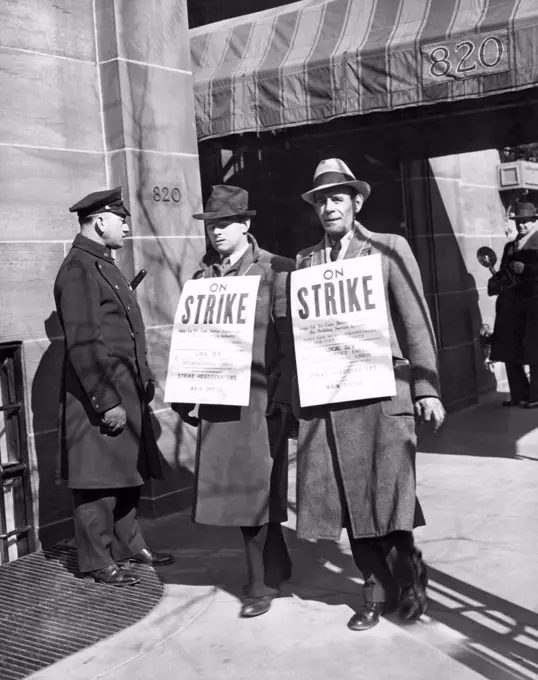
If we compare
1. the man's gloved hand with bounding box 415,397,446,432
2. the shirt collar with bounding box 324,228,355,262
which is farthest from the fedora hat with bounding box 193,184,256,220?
the man's gloved hand with bounding box 415,397,446,432

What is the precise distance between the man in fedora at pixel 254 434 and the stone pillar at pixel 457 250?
5648 mm

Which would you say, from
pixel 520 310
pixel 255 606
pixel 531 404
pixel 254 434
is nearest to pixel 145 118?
pixel 254 434

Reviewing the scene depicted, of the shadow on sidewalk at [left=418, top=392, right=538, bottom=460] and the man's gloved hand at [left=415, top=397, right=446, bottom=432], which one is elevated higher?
the man's gloved hand at [left=415, top=397, right=446, bottom=432]

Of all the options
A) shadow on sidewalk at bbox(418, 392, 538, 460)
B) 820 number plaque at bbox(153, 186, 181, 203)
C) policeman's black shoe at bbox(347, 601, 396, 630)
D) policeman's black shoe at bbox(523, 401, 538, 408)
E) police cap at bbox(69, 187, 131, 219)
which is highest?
820 number plaque at bbox(153, 186, 181, 203)

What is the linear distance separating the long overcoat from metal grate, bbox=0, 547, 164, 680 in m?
0.66

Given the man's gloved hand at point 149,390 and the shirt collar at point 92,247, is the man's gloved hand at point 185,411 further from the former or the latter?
the shirt collar at point 92,247

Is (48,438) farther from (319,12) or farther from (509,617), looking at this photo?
(319,12)

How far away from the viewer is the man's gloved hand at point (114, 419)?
16.4 feet

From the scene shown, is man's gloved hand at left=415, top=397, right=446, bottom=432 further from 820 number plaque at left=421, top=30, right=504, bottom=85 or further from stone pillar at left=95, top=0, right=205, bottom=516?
820 number plaque at left=421, top=30, right=504, bottom=85

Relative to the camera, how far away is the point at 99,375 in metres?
4.98

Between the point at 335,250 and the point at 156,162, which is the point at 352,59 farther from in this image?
the point at 335,250

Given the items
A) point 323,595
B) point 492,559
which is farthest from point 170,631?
point 492,559

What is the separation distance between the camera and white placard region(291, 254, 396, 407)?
413 cm

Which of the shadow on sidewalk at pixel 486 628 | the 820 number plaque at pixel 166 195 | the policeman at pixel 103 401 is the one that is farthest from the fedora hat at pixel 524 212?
the shadow on sidewalk at pixel 486 628
